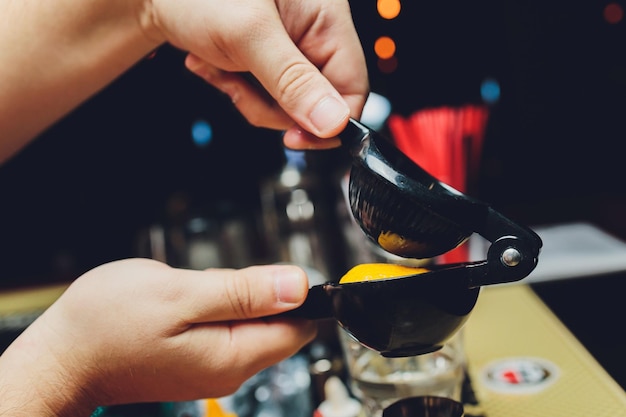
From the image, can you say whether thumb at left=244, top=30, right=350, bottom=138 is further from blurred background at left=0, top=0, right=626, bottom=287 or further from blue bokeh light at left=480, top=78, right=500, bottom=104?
blue bokeh light at left=480, top=78, right=500, bottom=104

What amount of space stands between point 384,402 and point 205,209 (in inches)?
66.6

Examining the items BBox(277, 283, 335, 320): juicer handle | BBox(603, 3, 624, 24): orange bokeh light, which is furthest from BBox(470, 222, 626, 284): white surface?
BBox(603, 3, 624, 24): orange bokeh light

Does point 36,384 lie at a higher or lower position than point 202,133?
higher

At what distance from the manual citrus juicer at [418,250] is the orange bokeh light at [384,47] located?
100 inches

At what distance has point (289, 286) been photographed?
88 cm

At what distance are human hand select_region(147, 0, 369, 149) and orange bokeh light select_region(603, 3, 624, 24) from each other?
91.8 inches

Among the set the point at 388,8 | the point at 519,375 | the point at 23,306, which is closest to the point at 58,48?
the point at 519,375

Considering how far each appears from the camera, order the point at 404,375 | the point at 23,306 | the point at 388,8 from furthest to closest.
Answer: the point at 388,8
the point at 23,306
the point at 404,375

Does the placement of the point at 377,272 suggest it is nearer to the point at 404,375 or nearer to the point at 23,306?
the point at 404,375

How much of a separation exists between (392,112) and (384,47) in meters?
0.36

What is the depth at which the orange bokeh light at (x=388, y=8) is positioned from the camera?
303 centimetres

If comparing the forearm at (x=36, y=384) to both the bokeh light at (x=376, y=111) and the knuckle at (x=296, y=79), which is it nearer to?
the knuckle at (x=296, y=79)

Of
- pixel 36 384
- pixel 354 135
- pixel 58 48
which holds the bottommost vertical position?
pixel 36 384

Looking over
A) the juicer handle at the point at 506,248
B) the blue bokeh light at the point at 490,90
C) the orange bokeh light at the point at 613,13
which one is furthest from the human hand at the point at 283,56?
the orange bokeh light at the point at 613,13
